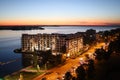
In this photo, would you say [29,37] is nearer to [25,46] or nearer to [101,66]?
[25,46]

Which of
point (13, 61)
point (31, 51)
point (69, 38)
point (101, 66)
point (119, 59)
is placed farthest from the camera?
point (31, 51)

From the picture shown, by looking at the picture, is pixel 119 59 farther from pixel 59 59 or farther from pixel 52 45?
pixel 52 45

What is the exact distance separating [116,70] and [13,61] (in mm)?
30121

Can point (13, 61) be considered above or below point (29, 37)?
below

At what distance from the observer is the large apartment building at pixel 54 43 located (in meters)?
62.3

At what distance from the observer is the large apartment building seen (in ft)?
204

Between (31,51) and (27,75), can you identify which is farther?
(31,51)

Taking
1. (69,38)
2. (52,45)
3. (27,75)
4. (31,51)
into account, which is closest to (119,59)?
(27,75)

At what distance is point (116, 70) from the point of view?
34250 millimetres

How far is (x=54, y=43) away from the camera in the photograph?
2628 inches

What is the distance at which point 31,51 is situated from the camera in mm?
69562

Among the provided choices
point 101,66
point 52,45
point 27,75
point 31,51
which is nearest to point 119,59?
point 101,66

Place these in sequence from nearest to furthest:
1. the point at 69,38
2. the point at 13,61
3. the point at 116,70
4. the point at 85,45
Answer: the point at 116,70 < the point at 13,61 < the point at 69,38 < the point at 85,45

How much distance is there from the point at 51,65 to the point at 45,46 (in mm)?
26262
